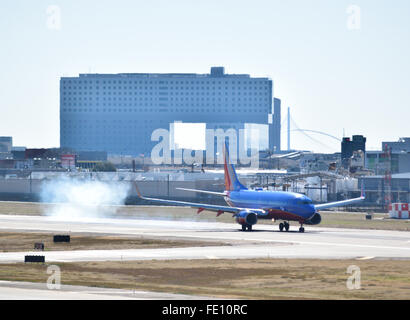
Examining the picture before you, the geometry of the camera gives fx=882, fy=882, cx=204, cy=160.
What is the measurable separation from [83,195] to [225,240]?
8409 centimetres

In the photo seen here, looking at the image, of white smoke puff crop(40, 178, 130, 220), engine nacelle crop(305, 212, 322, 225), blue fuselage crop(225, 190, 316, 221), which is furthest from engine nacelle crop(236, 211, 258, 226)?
white smoke puff crop(40, 178, 130, 220)

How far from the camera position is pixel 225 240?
282 feet

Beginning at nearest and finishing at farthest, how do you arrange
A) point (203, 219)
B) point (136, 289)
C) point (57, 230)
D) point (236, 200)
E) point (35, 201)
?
point (136, 289) < point (57, 230) < point (236, 200) < point (203, 219) < point (35, 201)

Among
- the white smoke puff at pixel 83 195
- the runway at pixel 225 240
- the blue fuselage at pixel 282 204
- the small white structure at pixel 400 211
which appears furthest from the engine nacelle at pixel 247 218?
the white smoke puff at pixel 83 195

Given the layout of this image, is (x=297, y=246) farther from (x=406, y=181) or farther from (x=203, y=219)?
(x=406, y=181)

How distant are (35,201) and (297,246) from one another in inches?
4082

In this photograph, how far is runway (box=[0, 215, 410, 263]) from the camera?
6975 centimetres

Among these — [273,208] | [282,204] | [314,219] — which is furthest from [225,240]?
[314,219]

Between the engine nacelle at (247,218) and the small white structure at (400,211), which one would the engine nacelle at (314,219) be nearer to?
the engine nacelle at (247,218)

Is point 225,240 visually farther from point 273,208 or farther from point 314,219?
point 314,219

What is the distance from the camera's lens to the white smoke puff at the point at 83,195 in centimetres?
14425

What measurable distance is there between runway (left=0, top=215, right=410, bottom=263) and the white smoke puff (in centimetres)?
1841
